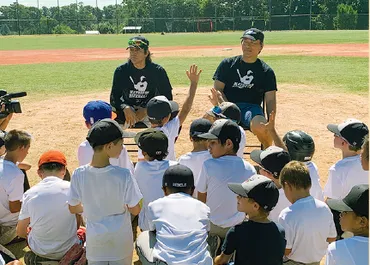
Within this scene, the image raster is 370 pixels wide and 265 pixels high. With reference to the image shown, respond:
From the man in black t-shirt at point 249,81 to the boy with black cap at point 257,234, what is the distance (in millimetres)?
3423

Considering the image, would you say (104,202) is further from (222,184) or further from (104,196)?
(222,184)

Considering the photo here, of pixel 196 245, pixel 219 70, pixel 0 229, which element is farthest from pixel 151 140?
pixel 219 70

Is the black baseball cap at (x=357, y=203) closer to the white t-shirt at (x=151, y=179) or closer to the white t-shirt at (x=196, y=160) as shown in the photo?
the white t-shirt at (x=151, y=179)

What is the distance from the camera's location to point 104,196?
3.53m

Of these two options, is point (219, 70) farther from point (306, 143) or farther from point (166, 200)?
point (166, 200)

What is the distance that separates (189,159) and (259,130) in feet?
5.92

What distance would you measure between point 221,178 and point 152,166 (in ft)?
2.10

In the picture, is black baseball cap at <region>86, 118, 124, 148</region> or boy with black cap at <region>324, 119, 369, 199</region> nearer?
black baseball cap at <region>86, 118, 124, 148</region>

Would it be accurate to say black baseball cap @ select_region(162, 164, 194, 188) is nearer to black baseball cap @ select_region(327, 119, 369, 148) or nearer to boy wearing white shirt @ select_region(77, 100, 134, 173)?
boy wearing white shirt @ select_region(77, 100, 134, 173)

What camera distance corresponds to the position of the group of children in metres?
3.06

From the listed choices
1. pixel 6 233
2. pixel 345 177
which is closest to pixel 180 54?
pixel 6 233

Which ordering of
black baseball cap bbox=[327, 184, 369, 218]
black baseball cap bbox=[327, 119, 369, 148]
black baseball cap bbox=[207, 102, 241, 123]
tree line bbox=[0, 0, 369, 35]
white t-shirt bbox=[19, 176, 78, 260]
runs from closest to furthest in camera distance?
black baseball cap bbox=[327, 184, 369, 218], white t-shirt bbox=[19, 176, 78, 260], black baseball cap bbox=[327, 119, 369, 148], black baseball cap bbox=[207, 102, 241, 123], tree line bbox=[0, 0, 369, 35]

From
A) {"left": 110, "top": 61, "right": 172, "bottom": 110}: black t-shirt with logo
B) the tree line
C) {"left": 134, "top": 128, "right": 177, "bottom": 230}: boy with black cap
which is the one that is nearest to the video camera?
{"left": 110, "top": 61, "right": 172, "bottom": 110}: black t-shirt with logo

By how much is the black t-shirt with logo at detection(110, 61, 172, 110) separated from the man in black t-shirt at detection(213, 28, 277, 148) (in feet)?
2.75
